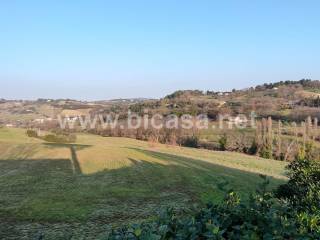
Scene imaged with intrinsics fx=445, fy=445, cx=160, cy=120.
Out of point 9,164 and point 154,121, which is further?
point 154,121

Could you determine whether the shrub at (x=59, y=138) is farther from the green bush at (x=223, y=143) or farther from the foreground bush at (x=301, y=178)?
the foreground bush at (x=301, y=178)

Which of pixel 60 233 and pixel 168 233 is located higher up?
pixel 168 233

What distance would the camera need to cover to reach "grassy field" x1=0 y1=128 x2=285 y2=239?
1020 cm

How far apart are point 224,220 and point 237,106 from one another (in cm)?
9181

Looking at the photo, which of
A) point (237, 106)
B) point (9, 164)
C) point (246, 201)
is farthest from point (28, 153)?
point (237, 106)

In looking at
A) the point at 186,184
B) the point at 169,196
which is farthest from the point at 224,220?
the point at 186,184

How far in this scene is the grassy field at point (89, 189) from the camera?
33.5 feet

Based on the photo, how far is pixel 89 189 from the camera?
1458 cm

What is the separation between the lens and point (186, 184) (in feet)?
52.9

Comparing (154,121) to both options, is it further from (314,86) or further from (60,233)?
(314,86)

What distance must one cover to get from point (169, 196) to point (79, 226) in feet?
14.7

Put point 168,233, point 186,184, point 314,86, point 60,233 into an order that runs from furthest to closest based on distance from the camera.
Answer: point 314,86, point 186,184, point 60,233, point 168,233

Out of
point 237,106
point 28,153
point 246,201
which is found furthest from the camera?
point 237,106

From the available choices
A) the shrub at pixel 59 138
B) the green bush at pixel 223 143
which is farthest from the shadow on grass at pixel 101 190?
the green bush at pixel 223 143
